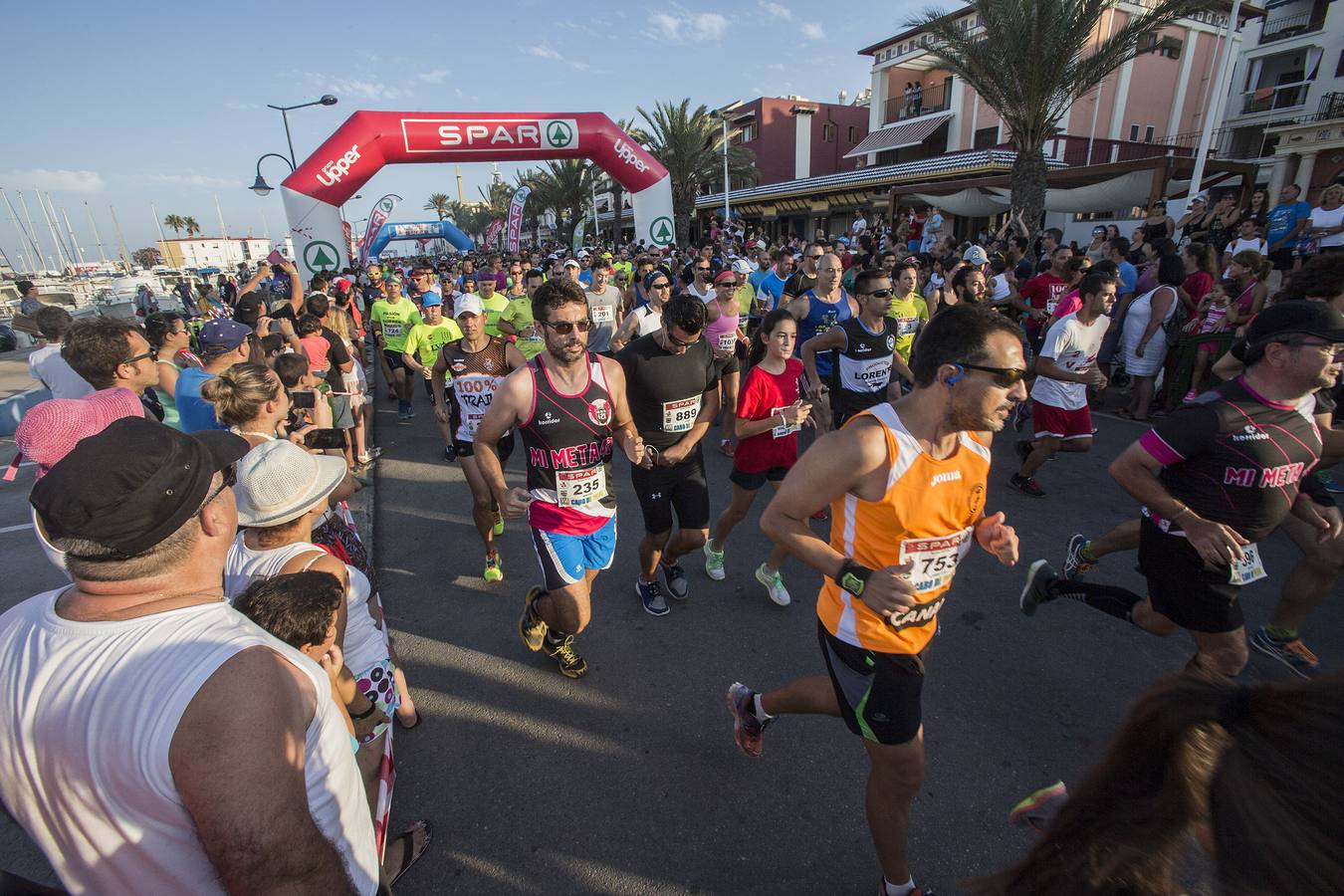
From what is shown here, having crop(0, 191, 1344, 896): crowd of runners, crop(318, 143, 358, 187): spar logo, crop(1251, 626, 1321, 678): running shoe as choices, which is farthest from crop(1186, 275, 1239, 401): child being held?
crop(318, 143, 358, 187): spar logo

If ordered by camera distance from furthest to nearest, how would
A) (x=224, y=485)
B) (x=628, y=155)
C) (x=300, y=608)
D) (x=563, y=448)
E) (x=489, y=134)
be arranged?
(x=628, y=155), (x=489, y=134), (x=563, y=448), (x=300, y=608), (x=224, y=485)

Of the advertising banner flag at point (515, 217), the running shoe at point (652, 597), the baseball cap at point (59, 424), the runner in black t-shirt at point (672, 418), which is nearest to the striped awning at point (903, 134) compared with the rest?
the advertising banner flag at point (515, 217)

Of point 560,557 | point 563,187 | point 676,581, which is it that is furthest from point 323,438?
point 563,187

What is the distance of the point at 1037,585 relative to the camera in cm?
339

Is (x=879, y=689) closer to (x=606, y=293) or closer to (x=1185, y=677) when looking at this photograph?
(x=1185, y=677)

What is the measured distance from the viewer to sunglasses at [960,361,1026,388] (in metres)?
1.92

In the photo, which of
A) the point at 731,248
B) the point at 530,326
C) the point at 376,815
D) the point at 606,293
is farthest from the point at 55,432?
the point at 731,248

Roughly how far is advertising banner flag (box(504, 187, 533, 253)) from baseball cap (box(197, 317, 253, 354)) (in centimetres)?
1751

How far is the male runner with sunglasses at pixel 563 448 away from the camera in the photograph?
315cm

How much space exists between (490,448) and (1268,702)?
3102mm

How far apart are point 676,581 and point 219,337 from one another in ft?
11.3

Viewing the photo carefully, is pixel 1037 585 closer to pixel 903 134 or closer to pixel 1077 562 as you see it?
pixel 1077 562

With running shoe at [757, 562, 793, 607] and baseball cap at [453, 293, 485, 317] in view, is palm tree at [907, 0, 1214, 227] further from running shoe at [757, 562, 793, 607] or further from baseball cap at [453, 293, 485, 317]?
running shoe at [757, 562, 793, 607]

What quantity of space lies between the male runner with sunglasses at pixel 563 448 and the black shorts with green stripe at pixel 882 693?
5.28 feet
